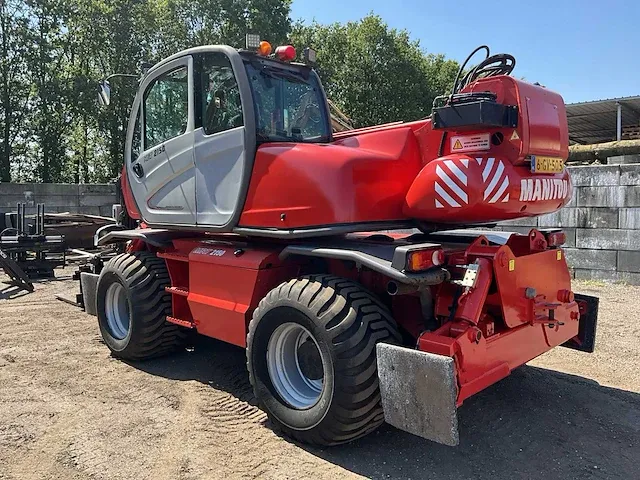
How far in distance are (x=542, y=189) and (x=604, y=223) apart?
5656 millimetres

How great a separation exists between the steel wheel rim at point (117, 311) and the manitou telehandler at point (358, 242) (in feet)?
1.78

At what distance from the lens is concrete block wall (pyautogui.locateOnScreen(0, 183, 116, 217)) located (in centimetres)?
1395

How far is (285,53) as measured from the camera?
15.6 ft

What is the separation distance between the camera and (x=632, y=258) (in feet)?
28.2

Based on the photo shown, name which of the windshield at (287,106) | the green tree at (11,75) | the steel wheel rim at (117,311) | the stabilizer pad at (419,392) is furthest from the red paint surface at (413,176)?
the green tree at (11,75)

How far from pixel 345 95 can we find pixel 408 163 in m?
29.1

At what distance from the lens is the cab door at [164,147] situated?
4.91 m

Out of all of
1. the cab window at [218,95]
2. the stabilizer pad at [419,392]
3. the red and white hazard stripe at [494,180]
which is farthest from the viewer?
the cab window at [218,95]

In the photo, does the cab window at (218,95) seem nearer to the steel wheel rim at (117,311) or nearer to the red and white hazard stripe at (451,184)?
the red and white hazard stripe at (451,184)

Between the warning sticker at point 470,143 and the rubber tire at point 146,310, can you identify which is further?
the rubber tire at point 146,310

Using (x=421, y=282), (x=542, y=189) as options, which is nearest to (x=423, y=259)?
(x=421, y=282)

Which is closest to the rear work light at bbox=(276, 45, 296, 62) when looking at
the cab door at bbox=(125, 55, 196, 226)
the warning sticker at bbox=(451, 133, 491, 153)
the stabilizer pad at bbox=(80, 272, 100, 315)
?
the cab door at bbox=(125, 55, 196, 226)

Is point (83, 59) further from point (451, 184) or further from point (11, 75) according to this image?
point (451, 184)

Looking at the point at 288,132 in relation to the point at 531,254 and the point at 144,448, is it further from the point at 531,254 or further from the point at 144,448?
the point at 144,448
